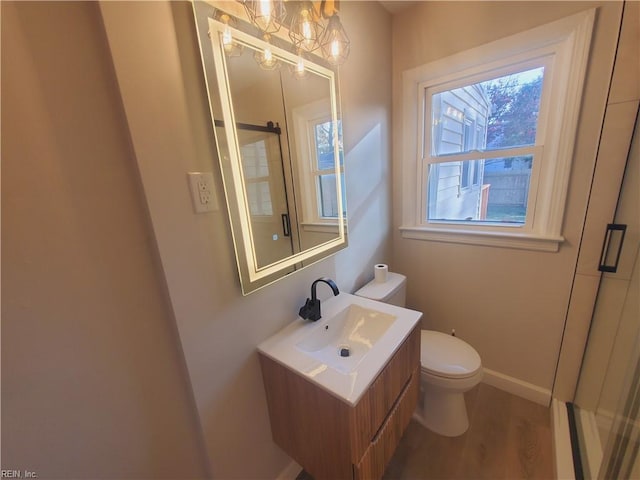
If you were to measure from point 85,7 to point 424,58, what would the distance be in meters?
1.67

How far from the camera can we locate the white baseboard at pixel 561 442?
1.14m

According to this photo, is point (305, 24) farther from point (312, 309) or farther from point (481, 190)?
point (481, 190)

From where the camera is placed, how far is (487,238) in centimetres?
156

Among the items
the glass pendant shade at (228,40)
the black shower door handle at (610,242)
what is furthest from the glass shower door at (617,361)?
the glass pendant shade at (228,40)

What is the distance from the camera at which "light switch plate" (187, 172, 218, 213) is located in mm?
783

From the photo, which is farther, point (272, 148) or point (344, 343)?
point (344, 343)

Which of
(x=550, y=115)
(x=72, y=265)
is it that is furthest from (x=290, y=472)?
(x=550, y=115)

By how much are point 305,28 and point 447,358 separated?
5.82ft

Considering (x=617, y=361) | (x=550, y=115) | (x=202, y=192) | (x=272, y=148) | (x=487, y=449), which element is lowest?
(x=487, y=449)

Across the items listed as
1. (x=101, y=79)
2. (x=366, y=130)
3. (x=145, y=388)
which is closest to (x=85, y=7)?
(x=101, y=79)

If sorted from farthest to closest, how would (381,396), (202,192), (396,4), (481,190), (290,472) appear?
(481,190) → (396,4) → (290,472) → (381,396) → (202,192)

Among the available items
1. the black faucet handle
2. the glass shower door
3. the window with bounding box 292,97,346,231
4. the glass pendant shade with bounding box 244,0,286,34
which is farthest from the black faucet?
the glass shower door

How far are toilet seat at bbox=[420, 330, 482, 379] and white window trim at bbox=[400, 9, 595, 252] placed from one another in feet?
2.14

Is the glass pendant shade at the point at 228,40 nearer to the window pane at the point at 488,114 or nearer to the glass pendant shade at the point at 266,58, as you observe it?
the glass pendant shade at the point at 266,58
